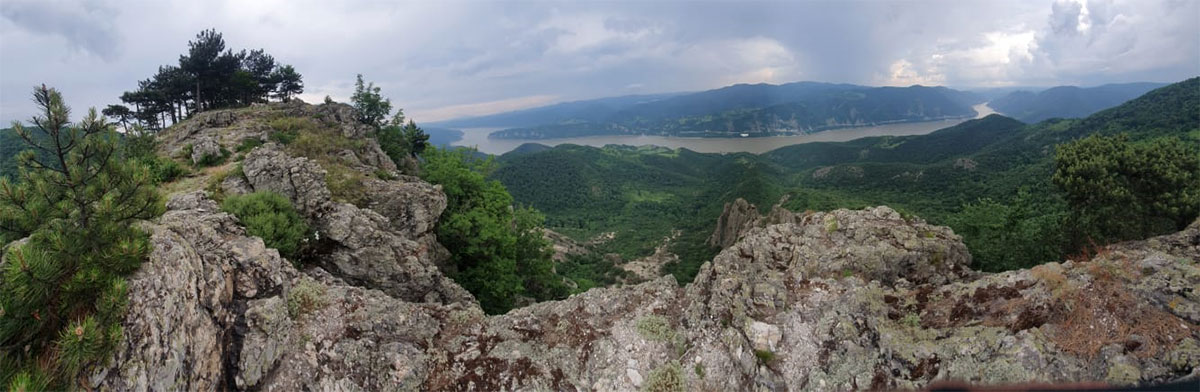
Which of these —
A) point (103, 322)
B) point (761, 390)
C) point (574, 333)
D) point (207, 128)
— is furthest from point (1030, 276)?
point (207, 128)

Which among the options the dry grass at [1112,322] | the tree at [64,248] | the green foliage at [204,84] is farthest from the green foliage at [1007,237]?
the green foliage at [204,84]

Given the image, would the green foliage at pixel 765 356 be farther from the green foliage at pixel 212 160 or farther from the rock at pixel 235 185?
the green foliage at pixel 212 160

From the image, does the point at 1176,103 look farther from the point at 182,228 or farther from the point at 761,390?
the point at 182,228

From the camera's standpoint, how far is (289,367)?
25.1ft

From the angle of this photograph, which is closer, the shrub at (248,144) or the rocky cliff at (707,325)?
the rocky cliff at (707,325)

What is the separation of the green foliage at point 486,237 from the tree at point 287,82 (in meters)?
26.3

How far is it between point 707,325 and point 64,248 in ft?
32.6

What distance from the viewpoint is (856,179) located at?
328 feet

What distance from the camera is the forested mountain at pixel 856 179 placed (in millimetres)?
60781

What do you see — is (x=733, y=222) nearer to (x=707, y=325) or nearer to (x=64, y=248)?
(x=707, y=325)

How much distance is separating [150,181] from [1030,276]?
1546 cm

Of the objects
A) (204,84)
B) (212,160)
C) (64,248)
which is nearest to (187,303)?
(64,248)

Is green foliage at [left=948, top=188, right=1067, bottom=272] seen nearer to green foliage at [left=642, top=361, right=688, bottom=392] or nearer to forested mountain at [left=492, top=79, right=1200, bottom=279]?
forested mountain at [left=492, top=79, right=1200, bottom=279]

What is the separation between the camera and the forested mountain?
60.8 m
